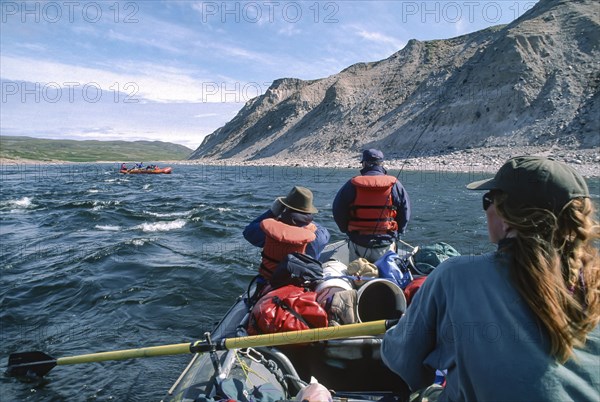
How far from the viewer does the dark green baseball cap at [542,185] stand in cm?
159

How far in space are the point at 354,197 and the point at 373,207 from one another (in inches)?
11.8

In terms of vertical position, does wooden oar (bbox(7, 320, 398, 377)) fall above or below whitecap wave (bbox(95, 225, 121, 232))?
above

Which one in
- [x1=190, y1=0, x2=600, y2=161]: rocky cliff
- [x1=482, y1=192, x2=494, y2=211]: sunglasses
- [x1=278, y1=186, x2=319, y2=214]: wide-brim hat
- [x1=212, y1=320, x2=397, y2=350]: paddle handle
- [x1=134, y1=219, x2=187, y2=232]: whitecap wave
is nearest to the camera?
[x1=482, y1=192, x2=494, y2=211]: sunglasses

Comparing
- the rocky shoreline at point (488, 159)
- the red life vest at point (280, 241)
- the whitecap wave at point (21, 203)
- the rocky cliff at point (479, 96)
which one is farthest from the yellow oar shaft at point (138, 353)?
the rocky shoreline at point (488, 159)

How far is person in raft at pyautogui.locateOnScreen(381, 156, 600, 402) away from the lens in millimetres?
1430

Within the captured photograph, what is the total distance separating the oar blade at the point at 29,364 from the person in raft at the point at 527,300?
16.8 ft

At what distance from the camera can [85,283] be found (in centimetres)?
892

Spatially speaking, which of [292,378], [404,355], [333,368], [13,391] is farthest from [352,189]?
[13,391]

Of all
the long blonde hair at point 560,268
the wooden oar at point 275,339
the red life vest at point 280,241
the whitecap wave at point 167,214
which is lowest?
Answer: the whitecap wave at point 167,214

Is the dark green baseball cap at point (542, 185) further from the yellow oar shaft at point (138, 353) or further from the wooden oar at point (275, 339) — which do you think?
the yellow oar shaft at point (138, 353)

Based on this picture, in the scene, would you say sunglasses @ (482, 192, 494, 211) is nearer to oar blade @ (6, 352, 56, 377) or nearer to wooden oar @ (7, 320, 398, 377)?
wooden oar @ (7, 320, 398, 377)

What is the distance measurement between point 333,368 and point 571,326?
102 inches

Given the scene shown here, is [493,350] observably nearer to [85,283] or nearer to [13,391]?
[13,391]

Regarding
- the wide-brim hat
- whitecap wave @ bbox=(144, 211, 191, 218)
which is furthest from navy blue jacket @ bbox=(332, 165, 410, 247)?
whitecap wave @ bbox=(144, 211, 191, 218)
